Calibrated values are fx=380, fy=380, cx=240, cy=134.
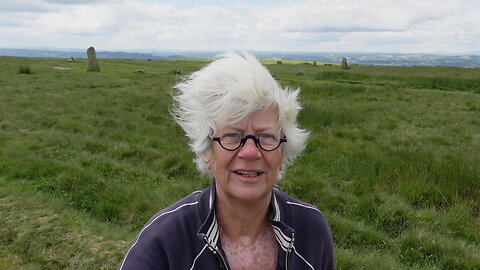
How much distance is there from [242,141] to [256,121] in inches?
5.7

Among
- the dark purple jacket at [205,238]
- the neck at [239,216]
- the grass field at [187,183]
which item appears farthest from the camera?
the grass field at [187,183]

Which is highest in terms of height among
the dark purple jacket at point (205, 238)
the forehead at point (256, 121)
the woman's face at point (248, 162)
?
the forehead at point (256, 121)

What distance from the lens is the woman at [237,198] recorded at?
7.16 feet

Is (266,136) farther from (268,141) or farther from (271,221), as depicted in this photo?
(271,221)

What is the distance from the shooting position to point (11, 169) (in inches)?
301

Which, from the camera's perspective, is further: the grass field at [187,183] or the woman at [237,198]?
the grass field at [187,183]

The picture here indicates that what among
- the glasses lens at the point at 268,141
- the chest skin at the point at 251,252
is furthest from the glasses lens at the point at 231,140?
the chest skin at the point at 251,252

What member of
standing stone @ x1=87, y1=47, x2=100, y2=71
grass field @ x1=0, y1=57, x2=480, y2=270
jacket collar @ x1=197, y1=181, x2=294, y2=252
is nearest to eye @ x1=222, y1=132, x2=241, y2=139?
jacket collar @ x1=197, y1=181, x2=294, y2=252

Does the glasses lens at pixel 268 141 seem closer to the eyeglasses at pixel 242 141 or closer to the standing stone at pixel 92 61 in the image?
the eyeglasses at pixel 242 141

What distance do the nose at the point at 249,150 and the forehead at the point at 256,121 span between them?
94 millimetres

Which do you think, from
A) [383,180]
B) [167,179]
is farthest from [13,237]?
[383,180]

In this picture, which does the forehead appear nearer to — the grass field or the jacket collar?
the jacket collar

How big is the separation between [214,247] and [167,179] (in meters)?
5.51

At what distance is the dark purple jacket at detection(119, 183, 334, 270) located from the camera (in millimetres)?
2148
